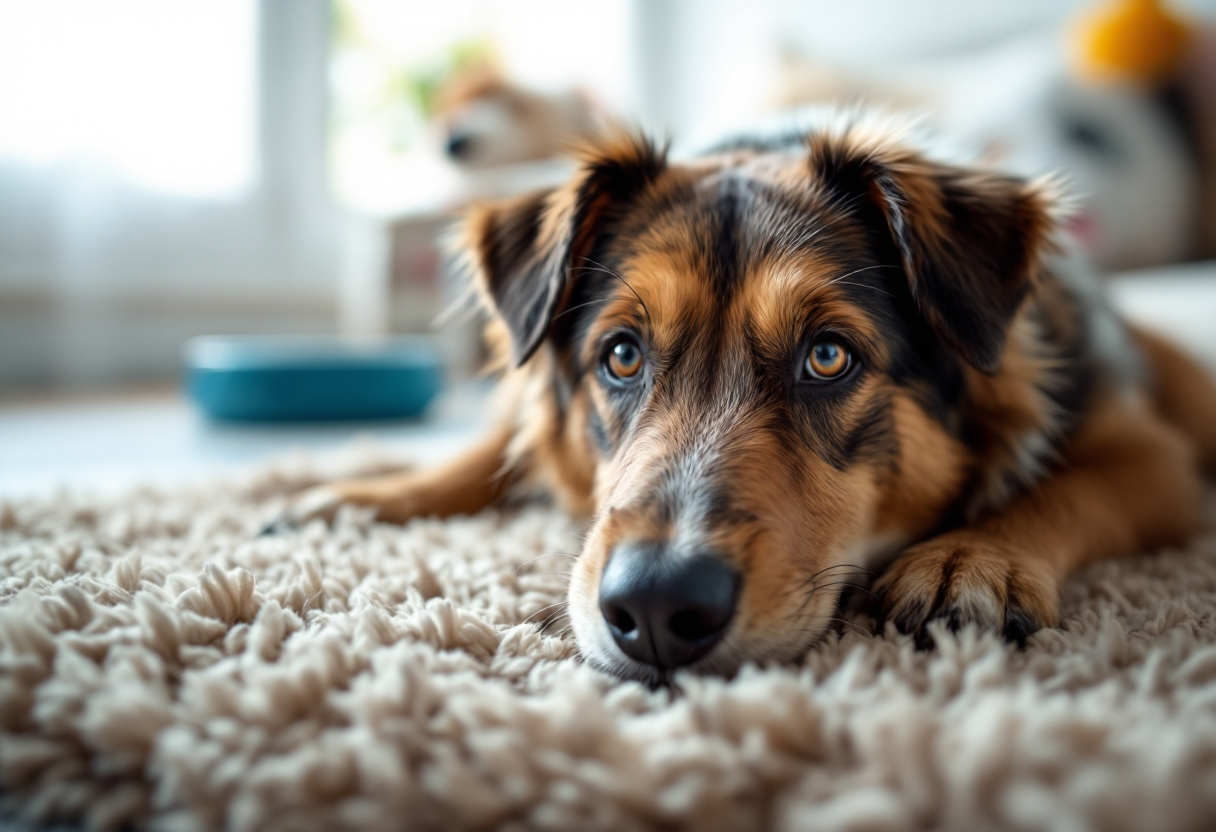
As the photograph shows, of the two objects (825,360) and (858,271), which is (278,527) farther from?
(858,271)

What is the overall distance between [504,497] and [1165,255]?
3540 mm

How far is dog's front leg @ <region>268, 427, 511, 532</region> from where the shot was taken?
2004 millimetres

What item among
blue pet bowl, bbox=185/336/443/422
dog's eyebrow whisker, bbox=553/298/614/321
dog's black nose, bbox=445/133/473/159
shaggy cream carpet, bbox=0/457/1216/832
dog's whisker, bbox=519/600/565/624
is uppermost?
dog's black nose, bbox=445/133/473/159

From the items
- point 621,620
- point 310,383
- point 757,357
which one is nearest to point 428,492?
point 757,357

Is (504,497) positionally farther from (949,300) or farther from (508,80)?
(508,80)

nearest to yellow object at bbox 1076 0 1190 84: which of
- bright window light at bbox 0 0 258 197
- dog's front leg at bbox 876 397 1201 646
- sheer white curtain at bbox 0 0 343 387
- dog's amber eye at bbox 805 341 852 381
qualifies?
dog's front leg at bbox 876 397 1201 646

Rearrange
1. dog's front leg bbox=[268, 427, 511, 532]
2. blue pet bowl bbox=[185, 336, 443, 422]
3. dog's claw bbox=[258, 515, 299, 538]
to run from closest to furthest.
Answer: dog's claw bbox=[258, 515, 299, 538], dog's front leg bbox=[268, 427, 511, 532], blue pet bowl bbox=[185, 336, 443, 422]

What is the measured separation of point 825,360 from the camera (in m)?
1.54

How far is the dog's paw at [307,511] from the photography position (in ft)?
6.24

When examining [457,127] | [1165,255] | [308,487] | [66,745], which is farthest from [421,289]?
[66,745]

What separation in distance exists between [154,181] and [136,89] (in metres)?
0.62

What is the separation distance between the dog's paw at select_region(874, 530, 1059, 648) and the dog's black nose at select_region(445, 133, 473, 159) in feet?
15.2

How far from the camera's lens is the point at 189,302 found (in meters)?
6.08

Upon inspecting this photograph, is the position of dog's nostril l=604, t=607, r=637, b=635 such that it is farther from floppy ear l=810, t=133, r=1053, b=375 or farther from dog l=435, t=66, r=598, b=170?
dog l=435, t=66, r=598, b=170
